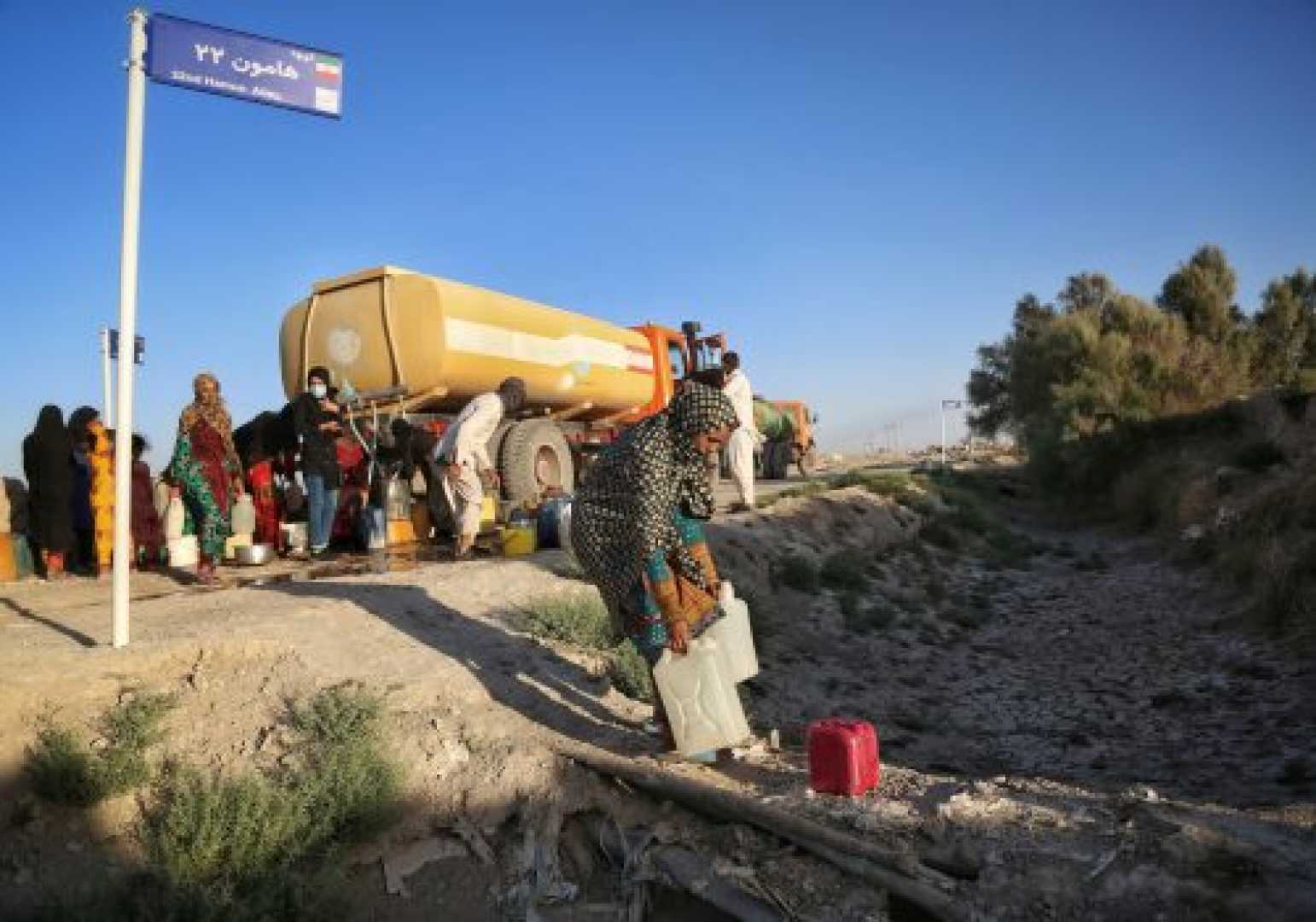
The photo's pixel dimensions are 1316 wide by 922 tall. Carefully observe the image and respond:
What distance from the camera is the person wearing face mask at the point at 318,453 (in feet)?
27.5

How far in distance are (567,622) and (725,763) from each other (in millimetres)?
2027

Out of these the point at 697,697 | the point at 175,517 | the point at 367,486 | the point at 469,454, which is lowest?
the point at 697,697

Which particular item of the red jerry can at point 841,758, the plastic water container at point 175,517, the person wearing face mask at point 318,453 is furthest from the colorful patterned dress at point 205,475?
the red jerry can at point 841,758

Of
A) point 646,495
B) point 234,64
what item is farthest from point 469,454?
point 646,495

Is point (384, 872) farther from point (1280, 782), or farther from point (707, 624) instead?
point (1280, 782)

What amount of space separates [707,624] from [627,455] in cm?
85

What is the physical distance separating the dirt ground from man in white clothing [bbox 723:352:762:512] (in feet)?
5.97

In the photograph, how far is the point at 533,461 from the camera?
408 inches

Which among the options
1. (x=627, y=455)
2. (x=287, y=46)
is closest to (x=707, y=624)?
(x=627, y=455)

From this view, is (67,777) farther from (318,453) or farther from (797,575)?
(797,575)

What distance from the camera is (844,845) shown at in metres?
3.20

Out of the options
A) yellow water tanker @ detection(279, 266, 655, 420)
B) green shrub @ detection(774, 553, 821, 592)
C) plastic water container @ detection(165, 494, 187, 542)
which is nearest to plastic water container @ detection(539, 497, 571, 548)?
yellow water tanker @ detection(279, 266, 655, 420)

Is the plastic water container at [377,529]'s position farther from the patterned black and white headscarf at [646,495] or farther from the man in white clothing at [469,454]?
the patterned black and white headscarf at [646,495]

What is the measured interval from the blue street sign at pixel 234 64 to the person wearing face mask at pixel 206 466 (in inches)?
158
